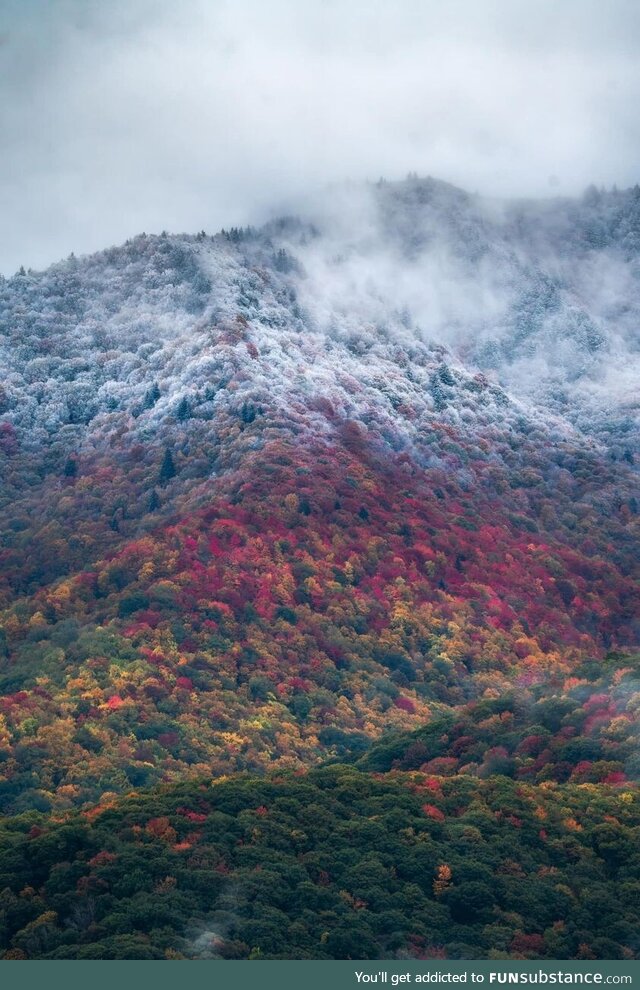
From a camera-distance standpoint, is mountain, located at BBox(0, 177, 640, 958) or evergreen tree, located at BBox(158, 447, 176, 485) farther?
evergreen tree, located at BBox(158, 447, 176, 485)

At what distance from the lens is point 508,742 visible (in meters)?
129

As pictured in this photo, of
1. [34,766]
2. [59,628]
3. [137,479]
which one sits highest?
[137,479]

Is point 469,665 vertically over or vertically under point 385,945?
over

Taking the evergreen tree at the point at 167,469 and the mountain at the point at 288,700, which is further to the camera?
the evergreen tree at the point at 167,469

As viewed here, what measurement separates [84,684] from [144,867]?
57.1 metres

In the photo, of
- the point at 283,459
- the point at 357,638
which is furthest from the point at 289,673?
the point at 283,459

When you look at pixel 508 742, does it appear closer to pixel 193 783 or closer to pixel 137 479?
pixel 193 783

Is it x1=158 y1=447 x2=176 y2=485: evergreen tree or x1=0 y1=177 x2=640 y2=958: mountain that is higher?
x1=158 y1=447 x2=176 y2=485: evergreen tree

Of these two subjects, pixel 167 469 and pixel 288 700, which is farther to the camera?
pixel 167 469

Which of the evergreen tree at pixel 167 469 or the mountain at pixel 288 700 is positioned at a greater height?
the evergreen tree at pixel 167 469

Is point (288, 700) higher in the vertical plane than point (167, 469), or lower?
lower
